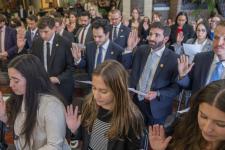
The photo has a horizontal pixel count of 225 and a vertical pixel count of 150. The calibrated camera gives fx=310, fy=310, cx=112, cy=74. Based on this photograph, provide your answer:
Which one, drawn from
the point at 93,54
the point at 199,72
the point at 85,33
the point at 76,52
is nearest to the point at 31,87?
the point at 199,72

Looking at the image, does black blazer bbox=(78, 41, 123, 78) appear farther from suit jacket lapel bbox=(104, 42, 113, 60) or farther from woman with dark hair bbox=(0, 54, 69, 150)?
woman with dark hair bbox=(0, 54, 69, 150)

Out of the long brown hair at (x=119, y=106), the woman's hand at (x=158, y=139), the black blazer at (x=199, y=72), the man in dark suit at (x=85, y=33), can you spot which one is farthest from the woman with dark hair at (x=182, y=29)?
the woman's hand at (x=158, y=139)

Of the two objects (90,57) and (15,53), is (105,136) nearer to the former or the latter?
(90,57)

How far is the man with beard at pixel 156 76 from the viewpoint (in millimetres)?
3004

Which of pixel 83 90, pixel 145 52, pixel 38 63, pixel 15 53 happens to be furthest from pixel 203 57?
pixel 15 53

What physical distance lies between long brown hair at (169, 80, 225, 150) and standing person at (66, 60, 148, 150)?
28 centimetres

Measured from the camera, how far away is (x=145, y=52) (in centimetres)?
314

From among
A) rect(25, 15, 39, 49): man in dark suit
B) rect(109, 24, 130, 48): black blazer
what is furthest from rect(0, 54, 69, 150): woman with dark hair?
rect(25, 15, 39, 49): man in dark suit

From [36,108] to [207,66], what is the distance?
4.89ft

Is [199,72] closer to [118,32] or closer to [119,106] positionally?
[119,106]

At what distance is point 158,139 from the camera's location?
166 centimetres

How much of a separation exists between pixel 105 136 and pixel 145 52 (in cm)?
143

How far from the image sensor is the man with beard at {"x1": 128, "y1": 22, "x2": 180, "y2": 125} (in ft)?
9.86

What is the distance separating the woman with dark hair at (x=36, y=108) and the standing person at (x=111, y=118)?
0.35 feet
